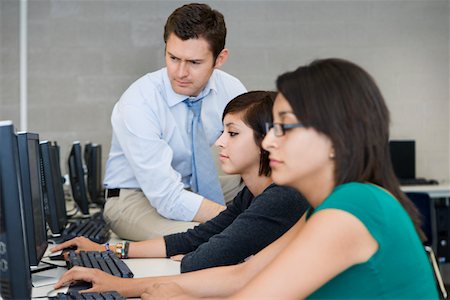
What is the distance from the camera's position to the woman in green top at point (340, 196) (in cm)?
125

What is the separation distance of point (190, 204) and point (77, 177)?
130cm

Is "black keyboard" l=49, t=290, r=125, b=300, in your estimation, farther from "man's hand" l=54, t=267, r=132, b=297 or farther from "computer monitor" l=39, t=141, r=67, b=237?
"computer monitor" l=39, t=141, r=67, b=237

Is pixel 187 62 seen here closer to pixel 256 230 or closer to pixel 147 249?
pixel 147 249

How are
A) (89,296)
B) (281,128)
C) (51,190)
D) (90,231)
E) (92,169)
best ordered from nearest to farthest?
(281,128) < (89,296) < (51,190) < (90,231) < (92,169)

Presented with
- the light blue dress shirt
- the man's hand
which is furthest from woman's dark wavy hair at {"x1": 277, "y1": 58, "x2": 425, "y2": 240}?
the light blue dress shirt

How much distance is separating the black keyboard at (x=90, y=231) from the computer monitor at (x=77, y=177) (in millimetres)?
644

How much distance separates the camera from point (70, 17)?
21.8 feet

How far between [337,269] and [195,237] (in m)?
1.23

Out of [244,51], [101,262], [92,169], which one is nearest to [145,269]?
[101,262]

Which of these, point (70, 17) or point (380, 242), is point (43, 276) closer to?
point (380, 242)

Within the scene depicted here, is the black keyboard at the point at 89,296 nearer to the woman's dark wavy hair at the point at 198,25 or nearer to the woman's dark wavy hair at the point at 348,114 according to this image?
the woman's dark wavy hair at the point at 348,114

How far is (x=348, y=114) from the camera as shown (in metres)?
1.31

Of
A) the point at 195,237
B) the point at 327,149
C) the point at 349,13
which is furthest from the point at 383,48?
the point at 327,149

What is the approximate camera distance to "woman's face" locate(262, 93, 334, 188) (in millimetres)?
1331
